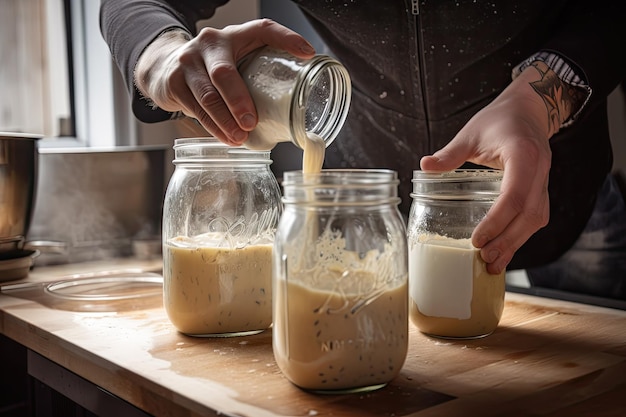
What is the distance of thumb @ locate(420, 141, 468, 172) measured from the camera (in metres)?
1.00

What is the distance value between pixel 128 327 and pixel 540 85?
2.32 ft

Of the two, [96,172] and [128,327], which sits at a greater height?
[96,172]

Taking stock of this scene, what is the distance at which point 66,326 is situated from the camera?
1085 mm

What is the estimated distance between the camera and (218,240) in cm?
101

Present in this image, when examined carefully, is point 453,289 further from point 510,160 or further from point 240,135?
point 240,135

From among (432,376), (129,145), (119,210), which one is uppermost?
(129,145)

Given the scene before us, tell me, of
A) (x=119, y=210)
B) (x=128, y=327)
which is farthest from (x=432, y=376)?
(x=119, y=210)

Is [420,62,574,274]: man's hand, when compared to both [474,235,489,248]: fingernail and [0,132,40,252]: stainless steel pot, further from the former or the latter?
[0,132,40,252]: stainless steel pot

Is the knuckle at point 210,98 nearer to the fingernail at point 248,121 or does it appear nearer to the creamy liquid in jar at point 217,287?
the fingernail at point 248,121

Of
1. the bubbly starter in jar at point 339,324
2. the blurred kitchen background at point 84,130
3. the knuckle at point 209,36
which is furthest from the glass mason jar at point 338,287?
the blurred kitchen background at point 84,130

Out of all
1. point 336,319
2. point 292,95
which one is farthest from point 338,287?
point 292,95

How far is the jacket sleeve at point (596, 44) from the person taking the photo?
1.21 meters

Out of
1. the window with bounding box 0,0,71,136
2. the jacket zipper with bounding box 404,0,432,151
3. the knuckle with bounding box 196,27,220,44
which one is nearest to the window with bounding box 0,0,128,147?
the window with bounding box 0,0,71,136

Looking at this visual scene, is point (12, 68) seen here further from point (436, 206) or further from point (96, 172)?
point (436, 206)
